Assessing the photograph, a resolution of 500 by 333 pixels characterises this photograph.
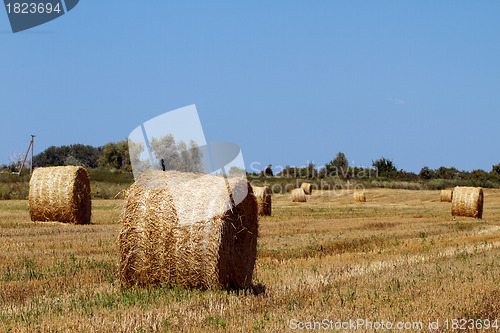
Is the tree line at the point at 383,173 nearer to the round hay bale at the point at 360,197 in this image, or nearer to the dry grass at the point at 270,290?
the round hay bale at the point at 360,197

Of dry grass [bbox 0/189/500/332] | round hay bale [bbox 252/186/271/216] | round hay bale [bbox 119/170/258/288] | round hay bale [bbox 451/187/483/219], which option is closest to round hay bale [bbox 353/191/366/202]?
round hay bale [bbox 451/187/483/219]

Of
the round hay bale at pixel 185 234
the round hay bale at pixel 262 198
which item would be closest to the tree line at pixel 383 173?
the round hay bale at pixel 262 198

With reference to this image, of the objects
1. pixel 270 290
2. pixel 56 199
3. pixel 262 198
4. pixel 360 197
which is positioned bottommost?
pixel 270 290

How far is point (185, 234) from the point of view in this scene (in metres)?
7.61

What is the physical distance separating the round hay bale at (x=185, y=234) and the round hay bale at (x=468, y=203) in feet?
61.9

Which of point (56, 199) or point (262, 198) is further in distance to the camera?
point (262, 198)

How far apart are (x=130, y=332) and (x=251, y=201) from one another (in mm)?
3592

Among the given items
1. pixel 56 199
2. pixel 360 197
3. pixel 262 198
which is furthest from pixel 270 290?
pixel 360 197

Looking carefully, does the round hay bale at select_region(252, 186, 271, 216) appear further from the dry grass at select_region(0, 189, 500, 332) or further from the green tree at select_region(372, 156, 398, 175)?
the green tree at select_region(372, 156, 398, 175)

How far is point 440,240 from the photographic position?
46.5 ft

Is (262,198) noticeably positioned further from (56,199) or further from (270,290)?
(270,290)

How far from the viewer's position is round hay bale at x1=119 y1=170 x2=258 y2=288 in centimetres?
Answer: 752

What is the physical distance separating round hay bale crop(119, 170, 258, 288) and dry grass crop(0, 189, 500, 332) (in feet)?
0.78

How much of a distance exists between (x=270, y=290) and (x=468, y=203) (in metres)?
19.4
